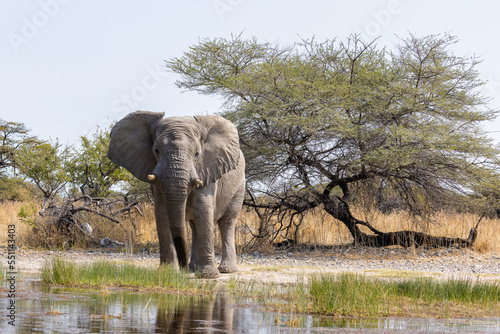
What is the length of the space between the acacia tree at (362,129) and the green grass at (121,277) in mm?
7872

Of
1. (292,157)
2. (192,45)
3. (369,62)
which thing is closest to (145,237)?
(292,157)

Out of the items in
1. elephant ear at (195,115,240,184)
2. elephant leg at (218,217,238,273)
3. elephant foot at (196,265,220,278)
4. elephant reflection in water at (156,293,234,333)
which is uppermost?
elephant ear at (195,115,240,184)

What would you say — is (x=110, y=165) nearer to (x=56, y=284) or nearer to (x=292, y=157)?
(x=292, y=157)


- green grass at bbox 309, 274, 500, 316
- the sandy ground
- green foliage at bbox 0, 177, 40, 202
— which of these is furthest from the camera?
green foliage at bbox 0, 177, 40, 202

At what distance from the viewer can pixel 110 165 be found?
19.2 metres

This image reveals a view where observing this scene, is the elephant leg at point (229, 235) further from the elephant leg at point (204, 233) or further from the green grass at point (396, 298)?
the green grass at point (396, 298)

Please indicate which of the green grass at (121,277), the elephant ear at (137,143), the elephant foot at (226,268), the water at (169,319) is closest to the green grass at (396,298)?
the water at (169,319)

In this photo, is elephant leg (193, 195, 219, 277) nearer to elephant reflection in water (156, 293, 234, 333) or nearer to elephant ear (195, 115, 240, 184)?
elephant ear (195, 115, 240, 184)

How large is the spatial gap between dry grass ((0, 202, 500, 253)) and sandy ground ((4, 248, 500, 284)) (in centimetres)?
98

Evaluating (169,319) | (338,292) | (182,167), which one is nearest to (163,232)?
(182,167)

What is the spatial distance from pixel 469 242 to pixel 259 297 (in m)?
10.4

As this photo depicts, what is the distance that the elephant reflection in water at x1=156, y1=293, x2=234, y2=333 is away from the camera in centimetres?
621

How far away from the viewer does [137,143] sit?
11.0 m

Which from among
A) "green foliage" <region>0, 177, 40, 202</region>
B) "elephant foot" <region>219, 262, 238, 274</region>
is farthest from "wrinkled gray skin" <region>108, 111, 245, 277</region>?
"green foliage" <region>0, 177, 40, 202</region>
